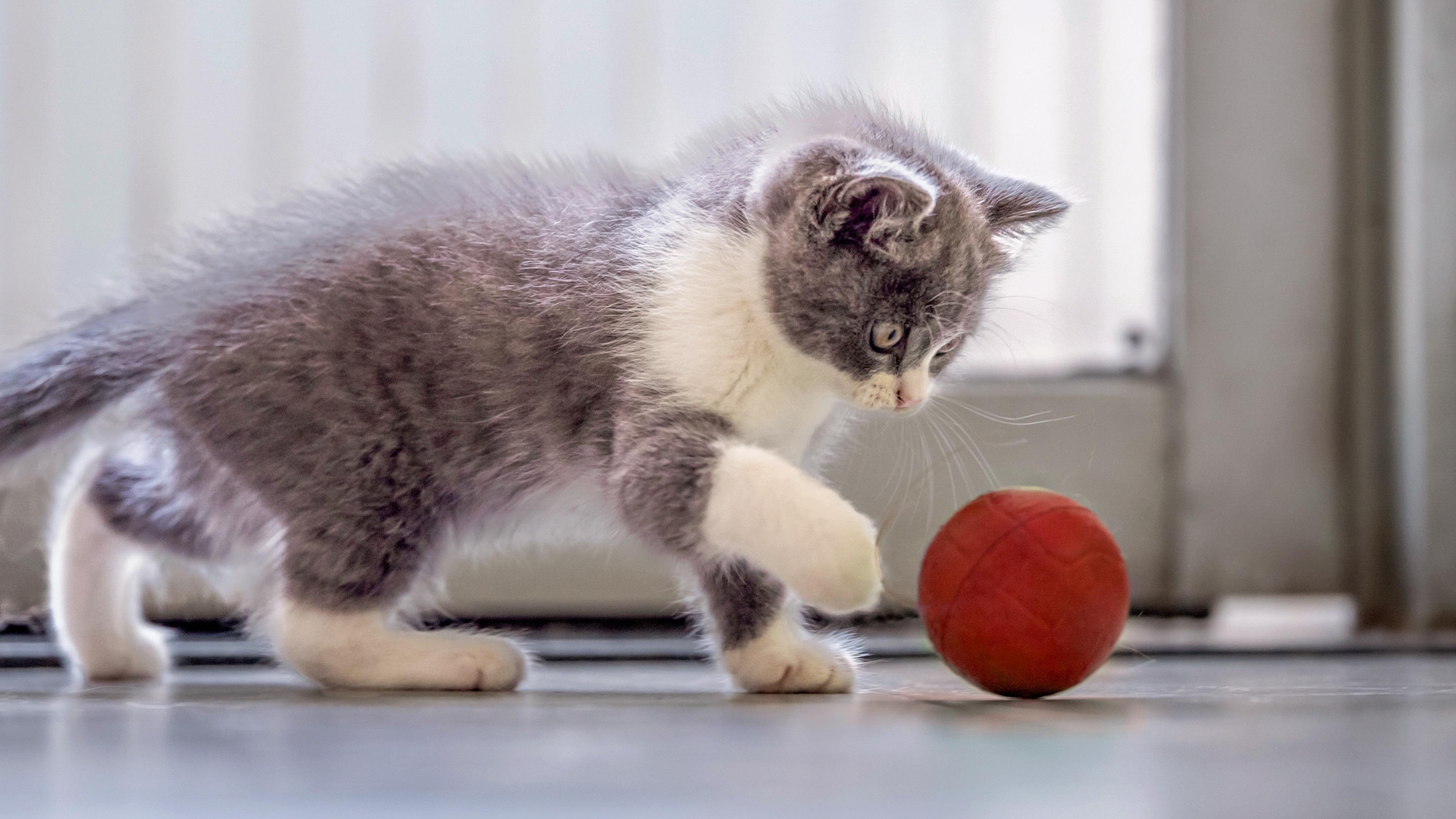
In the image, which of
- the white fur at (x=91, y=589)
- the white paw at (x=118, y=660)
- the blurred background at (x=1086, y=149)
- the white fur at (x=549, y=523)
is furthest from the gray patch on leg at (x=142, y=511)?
the blurred background at (x=1086, y=149)

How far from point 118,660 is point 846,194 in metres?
0.98

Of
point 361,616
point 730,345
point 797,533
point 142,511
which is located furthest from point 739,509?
point 142,511

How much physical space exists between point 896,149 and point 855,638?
22.2 inches

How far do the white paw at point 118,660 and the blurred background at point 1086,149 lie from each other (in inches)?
53.1

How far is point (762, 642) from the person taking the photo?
1.30 m

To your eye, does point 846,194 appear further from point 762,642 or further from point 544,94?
point 544,94

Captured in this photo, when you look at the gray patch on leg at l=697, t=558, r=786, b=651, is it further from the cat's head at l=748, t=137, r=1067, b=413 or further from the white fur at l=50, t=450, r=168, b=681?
the white fur at l=50, t=450, r=168, b=681

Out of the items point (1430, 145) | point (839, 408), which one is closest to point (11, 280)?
point (839, 408)

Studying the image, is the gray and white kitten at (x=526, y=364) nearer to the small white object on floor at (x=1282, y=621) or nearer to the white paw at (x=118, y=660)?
the white paw at (x=118, y=660)

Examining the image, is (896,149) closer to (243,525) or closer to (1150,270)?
(243,525)

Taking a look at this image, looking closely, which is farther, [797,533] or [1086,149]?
[1086,149]

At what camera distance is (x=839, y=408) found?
1.41 metres

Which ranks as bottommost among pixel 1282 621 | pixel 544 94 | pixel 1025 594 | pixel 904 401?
pixel 1282 621

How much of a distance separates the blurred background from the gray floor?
142 centimetres
